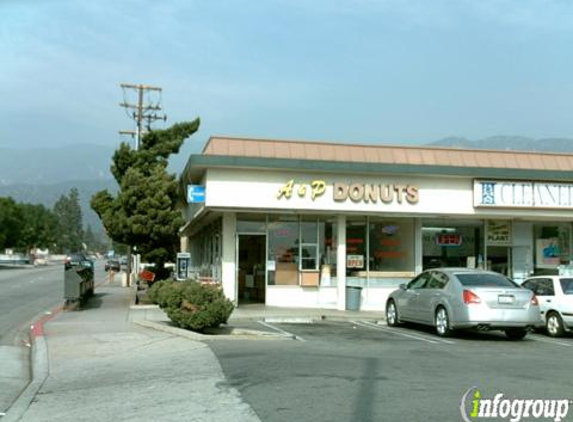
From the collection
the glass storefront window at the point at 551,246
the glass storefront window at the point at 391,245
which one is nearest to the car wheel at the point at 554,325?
the glass storefront window at the point at 391,245

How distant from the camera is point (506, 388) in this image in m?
9.33

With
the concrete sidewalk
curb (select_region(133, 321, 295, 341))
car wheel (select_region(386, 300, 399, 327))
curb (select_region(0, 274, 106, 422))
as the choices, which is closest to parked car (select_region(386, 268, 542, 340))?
car wheel (select_region(386, 300, 399, 327))

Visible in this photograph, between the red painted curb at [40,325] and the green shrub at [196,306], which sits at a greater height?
the green shrub at [196,306]

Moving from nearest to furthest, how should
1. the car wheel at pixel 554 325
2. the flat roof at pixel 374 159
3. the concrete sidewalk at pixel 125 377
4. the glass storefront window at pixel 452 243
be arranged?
the concrete sidewalk at pixel 125 377, the car wheel at pixel 554 325, the flat roof at pixel 374 159, the glass storefront window at pixel 452 243

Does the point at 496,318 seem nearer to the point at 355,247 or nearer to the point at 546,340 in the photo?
the point at 546,340

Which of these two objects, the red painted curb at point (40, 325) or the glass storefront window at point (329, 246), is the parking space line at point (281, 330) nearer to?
the glass storefront window at point (329, 246)

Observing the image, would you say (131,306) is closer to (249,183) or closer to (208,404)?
(249,183)

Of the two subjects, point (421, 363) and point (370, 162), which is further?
point (370, 162)

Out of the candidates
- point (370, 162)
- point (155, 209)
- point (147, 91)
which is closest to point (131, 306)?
point (155, 209)

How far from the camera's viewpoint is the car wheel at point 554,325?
17.1 meters

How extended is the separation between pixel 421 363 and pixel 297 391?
10.7ft

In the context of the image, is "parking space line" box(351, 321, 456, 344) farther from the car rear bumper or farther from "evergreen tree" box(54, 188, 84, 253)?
"evergreen tree" box(54, 188, 84, 253)

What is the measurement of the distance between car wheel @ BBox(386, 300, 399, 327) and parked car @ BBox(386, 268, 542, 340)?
4.46 feet

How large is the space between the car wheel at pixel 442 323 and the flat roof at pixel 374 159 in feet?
22.7
